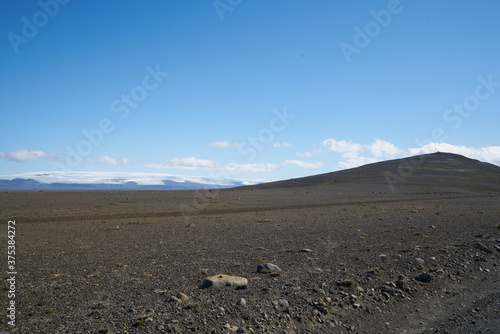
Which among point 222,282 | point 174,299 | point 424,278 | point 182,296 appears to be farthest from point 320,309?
point 424,278

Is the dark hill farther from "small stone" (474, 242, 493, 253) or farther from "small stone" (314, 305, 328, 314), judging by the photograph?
"small stone" (314, 305, 328, 314)

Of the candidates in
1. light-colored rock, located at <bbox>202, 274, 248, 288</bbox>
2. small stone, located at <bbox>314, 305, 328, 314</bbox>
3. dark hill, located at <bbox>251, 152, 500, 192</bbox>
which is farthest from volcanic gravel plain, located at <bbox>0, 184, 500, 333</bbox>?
dark hill, located at <bbox>251, 152, 500, 192</bbox>

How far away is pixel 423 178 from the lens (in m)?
113

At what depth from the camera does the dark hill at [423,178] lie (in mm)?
96188

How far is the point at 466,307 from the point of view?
316 inches

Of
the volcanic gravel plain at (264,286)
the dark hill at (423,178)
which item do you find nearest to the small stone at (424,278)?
the volcanic gravel plain at (264,286)

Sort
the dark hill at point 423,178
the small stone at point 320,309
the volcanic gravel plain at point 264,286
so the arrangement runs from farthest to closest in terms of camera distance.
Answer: the dark hill at point 423,178 < the small stone at point 320,309 < the volcanic gravel plain at point 264,286

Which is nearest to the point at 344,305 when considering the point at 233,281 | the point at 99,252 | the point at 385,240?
the point at 233,281

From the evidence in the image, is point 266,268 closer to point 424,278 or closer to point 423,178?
point 424,278

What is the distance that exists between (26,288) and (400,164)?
157336 mm

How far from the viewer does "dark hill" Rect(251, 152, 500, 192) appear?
96188 millimetres

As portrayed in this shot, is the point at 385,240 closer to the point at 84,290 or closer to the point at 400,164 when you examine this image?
the point at 84,290

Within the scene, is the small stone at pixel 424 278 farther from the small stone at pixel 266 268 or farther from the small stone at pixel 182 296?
the small stone at pixel 182 296

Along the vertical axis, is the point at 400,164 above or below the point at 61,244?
above
